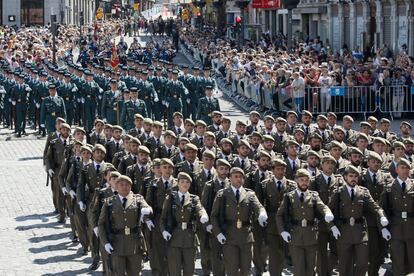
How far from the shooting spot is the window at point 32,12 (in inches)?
3930

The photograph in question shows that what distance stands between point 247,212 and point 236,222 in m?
0.19

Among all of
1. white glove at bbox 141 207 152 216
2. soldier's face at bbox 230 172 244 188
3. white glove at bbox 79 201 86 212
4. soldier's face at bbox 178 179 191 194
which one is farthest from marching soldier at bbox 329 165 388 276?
white glove at bbox 79 201 86 212

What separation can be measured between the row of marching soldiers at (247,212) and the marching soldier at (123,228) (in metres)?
0.01

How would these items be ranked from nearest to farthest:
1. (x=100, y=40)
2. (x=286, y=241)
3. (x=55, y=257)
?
(x=286, y=241), (x=55, y=257), (x=100, y=40)

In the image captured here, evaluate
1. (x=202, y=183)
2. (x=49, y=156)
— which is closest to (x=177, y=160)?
(x=202, y=183)

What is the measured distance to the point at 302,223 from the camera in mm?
13445

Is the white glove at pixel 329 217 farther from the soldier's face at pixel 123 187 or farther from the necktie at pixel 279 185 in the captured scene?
the soldier's face at pixel 123 187

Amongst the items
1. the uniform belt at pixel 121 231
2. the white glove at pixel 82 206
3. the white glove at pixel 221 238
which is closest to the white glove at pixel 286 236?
the white glove at pixel 221 238

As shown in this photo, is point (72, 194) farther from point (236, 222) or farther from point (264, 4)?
point (264, 4)

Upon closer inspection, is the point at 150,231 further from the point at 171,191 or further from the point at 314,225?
the point at 314,225

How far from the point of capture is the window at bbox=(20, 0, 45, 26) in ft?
327

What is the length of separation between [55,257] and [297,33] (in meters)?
43.1

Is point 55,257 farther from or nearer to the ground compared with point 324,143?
nearer to the ground

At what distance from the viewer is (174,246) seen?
13.5 metres
